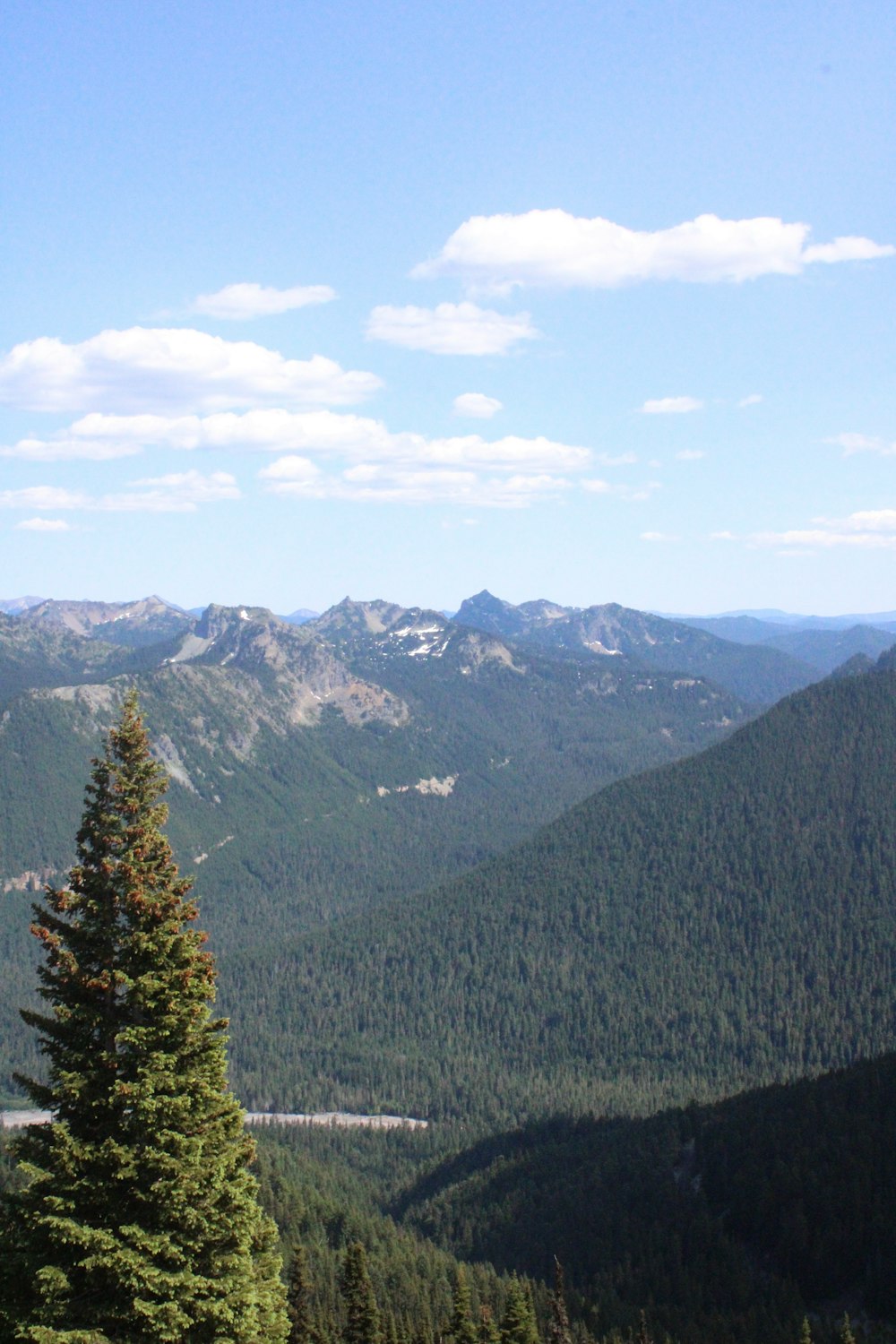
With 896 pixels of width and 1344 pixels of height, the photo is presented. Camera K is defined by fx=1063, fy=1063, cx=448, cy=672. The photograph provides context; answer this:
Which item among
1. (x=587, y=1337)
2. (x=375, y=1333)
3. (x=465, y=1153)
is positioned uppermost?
(x=375, y=1333)

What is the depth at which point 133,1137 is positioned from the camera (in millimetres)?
25922

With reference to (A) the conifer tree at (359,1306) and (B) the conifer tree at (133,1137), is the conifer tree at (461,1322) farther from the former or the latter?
(B) the conifer tree at (133,1137)

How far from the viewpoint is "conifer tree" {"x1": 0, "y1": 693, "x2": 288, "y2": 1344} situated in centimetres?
2470

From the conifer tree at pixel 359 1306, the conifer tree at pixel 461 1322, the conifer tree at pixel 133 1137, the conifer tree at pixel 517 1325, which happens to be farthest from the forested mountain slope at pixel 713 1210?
the conifer tree at pixel 133 1137

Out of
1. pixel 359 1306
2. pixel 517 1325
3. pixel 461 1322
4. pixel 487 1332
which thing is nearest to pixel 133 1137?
pixel 359 1306

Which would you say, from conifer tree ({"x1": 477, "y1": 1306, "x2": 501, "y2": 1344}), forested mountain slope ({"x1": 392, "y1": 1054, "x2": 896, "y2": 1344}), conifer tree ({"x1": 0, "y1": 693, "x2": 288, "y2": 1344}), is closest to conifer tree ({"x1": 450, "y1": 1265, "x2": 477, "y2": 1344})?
conifer tree ({"x1": 477, "y1": 1306, "x2": 501, "y2": 1344})

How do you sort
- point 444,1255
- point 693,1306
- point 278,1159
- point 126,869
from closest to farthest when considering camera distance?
1. point 126,869
2. point 693,1306
3. point 444,1255
4. point 278,1159

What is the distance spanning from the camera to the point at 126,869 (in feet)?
88.9

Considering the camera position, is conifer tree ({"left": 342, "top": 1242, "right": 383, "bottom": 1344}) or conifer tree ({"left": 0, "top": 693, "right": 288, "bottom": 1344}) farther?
conifer tree ({"left": 342, "top": 1242, "right": 383, "bottom": 1344})

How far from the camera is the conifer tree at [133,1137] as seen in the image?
24.7 meters

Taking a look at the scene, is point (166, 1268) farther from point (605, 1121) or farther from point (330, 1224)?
point (605, 1121)

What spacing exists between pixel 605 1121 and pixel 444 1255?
60.4 metres

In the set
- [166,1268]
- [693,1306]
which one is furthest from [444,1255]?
[166,1268]

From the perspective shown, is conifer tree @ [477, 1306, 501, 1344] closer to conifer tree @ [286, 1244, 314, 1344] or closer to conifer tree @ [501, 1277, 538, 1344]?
conifer tree @ [501, 1277, 538, 1344]
